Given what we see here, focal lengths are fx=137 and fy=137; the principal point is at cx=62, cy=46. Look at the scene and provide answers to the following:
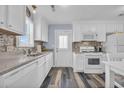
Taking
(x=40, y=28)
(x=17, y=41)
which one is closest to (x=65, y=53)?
(x=40, y=28)

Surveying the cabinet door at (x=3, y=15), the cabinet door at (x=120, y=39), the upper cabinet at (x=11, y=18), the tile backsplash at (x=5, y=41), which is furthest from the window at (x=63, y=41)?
the cabinet door at (x=3, y=15)

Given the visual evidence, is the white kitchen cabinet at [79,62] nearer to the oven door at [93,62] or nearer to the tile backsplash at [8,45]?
the oven door at [93,62]

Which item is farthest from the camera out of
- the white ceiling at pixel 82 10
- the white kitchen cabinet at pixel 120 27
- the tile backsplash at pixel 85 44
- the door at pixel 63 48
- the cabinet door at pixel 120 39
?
the door at pixel 63 48

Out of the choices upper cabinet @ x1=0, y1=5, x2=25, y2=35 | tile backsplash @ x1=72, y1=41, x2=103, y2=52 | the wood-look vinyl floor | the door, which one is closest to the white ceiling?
tile backsplash @ x1=72, y1=41, x2=103, y2=52

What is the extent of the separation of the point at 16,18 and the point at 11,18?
0.80ft

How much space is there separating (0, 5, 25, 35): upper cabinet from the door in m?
4.74

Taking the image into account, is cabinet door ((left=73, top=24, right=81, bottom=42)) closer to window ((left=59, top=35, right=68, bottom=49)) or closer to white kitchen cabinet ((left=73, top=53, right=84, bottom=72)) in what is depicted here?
white kitchen cabinet ((left=73, top=53, right=84, bottom=72))

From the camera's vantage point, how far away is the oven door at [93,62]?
5586 mm

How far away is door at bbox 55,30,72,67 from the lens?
286 inches

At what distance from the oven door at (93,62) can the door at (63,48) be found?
177 cm

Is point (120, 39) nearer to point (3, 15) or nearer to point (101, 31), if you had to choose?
point (101, 31)

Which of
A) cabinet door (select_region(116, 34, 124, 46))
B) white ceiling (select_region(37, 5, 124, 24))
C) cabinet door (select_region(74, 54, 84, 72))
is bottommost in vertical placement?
cabinet door (select_region(74, 54, 84, 72))

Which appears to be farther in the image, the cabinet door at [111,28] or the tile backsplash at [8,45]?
the cabinet door at [111,28]
